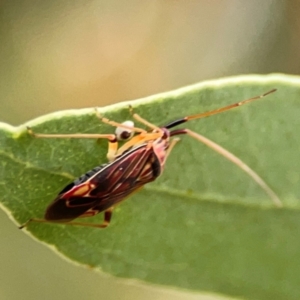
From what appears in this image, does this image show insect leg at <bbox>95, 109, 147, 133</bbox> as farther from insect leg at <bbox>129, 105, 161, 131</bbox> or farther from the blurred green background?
the blurred green background

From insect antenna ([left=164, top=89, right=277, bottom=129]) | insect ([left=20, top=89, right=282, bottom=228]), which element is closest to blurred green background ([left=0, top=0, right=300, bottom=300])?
insect ([left=20, top=89, right=282, bottom=228])

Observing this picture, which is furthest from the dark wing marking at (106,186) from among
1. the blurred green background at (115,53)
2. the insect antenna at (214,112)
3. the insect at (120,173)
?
the blurred green background at (115,53)

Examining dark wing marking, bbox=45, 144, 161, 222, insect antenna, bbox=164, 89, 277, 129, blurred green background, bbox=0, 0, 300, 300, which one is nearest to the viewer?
insect antenna, bbox=164, 89, 277, 129

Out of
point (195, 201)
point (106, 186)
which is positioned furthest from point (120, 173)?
point (195, 201)

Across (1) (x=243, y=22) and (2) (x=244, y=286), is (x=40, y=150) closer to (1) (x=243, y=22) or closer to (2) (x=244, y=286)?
(2) (x=244, y=286)

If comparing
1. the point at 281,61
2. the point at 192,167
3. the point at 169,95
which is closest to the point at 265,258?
the point at 192,167

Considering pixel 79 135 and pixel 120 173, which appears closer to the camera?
pixel 79 135

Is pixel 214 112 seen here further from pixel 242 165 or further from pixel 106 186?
pixel 106 186
